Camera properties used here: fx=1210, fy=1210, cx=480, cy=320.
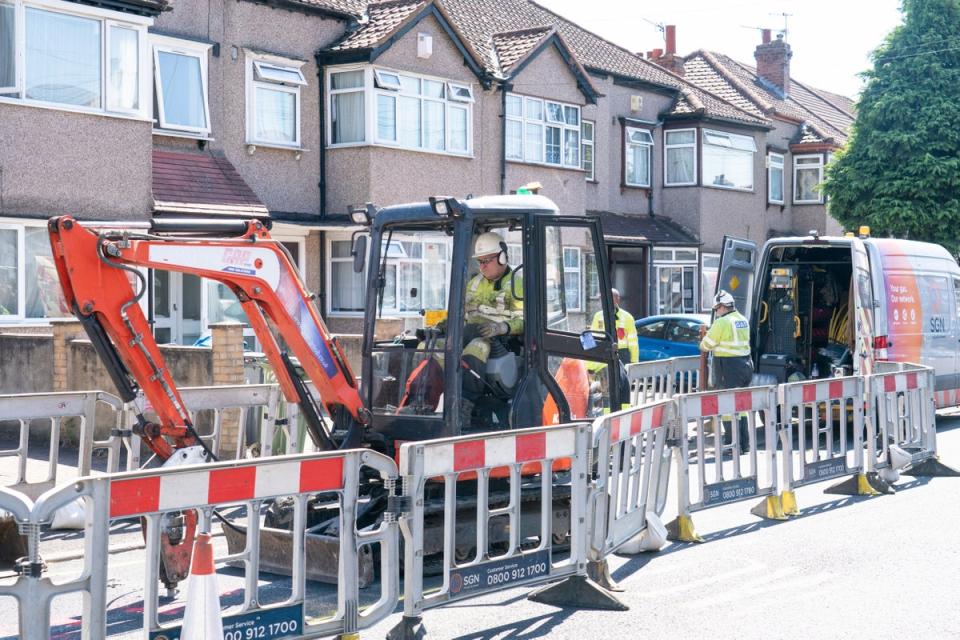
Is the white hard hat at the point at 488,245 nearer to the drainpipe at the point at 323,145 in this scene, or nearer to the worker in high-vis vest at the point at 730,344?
the worker in high-vis vest at the point at 730,344

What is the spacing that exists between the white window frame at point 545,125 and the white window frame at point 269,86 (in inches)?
197

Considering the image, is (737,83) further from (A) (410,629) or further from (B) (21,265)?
(A) (410,629)

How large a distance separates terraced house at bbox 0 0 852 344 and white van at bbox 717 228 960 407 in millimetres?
7014

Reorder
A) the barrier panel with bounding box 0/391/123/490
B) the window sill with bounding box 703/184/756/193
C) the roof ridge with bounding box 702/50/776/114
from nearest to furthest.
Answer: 1. the barrier panel with bounding box 0/391/123/490
2. the window sill with bounding box 703/184/756/193
3. the roof ridge with bounding box 702/50/776/114

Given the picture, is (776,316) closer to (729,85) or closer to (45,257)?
(45,257)

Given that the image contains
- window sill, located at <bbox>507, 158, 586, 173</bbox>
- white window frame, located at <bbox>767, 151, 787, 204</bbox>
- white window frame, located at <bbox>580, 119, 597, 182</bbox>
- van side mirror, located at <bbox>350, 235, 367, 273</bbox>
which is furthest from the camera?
white window frame, located at <bbox>767, 151, 787, 204</bbox>

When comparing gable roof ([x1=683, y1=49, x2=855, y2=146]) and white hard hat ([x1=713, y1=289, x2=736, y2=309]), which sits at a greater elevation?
gable roof ([x1=683, y1=49, x2=855, y2=146])

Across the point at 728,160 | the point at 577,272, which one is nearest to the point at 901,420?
the point at 577,272

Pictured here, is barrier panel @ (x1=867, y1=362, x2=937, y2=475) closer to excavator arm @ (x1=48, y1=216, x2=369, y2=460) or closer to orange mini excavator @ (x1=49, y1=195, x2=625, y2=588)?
orange mini excavator @ (x1=49, y1=195, x2=625, y2=588)

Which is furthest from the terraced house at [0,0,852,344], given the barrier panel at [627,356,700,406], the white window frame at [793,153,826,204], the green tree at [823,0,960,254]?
the barrier panel at [627,356,700,406]

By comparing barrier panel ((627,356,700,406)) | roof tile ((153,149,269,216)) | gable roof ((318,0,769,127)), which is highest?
gable roof ((318,0,769,127))

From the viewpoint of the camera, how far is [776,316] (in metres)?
16.3

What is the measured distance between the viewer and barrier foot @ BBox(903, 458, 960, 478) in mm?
12062

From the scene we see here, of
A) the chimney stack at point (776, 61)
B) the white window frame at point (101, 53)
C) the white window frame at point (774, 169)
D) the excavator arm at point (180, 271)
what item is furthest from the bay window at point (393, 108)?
the chimney stack at point (776, 61)
